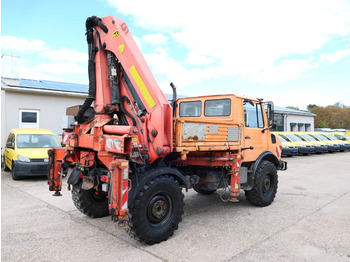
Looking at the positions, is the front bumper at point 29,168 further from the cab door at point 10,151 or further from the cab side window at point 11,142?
the cab side window at point 11,142

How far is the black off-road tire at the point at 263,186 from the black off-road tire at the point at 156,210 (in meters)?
2.25

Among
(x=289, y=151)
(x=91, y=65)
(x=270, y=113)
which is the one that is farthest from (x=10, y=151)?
(x=289, y=151)

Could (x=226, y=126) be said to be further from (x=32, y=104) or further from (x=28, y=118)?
(x=28, y=118)

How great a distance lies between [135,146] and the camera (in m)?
3.93

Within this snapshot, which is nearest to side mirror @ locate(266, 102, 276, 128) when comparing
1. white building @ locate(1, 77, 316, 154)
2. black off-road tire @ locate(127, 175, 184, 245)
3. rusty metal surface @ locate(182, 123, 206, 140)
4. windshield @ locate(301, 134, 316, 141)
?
rusty metal surface @ locate(182, 123, 206, 140)

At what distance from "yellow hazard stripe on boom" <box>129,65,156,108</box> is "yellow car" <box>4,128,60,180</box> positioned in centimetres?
527

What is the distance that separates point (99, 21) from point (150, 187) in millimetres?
2800

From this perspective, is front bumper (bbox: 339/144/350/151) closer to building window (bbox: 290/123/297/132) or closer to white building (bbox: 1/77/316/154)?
building window (bbox: 290/123/297/132)

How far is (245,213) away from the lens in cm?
585

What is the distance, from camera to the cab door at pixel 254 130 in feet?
19.6

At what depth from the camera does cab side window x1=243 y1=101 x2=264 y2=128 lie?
19.9 ft

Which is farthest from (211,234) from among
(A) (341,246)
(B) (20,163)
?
(B) (20,163)

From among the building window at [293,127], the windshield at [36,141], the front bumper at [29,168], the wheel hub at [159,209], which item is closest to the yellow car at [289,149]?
the windshield at [36,141]

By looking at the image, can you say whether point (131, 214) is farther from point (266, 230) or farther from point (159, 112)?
point (266, 230)
